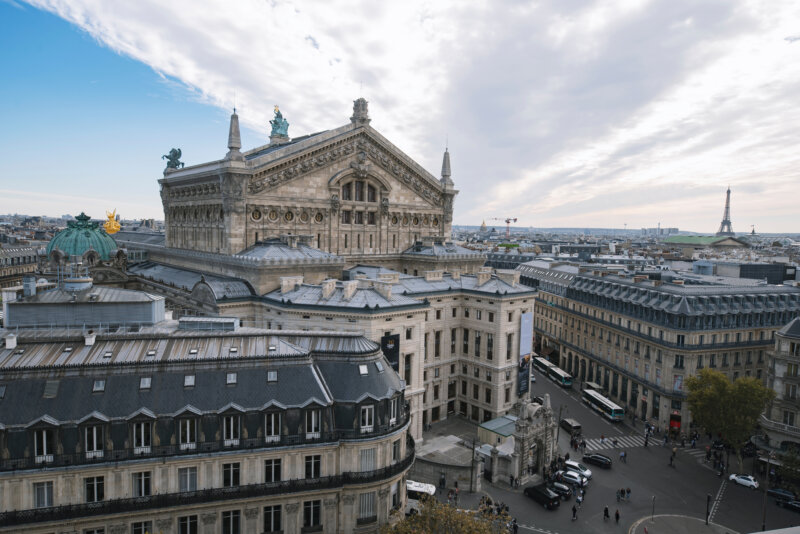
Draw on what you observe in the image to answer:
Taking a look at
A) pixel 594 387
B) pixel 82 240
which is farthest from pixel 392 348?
pixel 82 240

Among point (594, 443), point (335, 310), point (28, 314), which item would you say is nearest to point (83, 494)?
point (28, 314)

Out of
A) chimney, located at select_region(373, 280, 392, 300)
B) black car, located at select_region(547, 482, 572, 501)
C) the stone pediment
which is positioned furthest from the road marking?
the stone pediment

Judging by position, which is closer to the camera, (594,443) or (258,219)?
(594,443)

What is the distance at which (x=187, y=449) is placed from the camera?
3172 centimetres

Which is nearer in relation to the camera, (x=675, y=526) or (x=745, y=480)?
(x=675, y=526)

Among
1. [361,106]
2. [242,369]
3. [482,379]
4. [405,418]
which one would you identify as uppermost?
[361,106]

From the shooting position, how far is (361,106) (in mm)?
74938

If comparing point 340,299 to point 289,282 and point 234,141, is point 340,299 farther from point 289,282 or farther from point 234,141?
point 234,141

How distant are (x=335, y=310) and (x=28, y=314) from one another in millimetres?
24024

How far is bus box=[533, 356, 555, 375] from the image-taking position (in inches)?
3471

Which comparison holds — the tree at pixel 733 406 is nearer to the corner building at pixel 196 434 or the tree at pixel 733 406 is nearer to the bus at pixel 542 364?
the bus at pixel 542 364

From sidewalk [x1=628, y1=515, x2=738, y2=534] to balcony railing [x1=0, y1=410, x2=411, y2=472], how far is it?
946 inches

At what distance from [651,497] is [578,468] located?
22.2 feet

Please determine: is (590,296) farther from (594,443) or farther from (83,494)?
(83,494)
